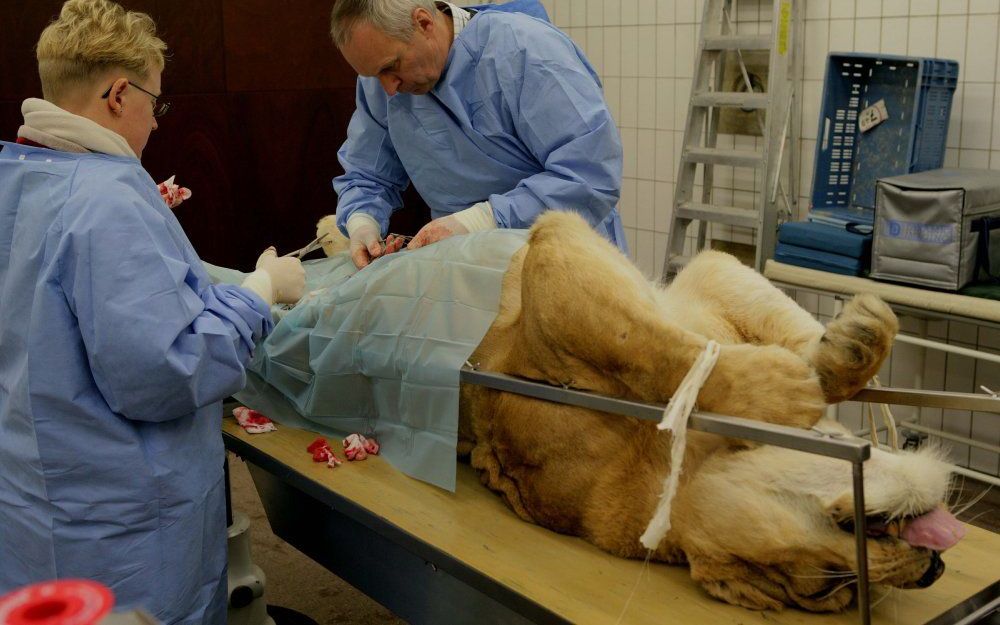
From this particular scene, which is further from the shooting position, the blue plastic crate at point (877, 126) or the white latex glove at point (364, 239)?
the blue plastic crate at point (877, 126)

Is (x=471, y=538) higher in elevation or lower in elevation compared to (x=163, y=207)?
lower

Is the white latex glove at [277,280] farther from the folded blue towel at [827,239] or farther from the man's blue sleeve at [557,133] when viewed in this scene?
the folded blue towel at [827,239]

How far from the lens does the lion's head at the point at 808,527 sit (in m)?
1.41

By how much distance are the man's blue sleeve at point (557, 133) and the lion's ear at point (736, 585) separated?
1010 millimetres

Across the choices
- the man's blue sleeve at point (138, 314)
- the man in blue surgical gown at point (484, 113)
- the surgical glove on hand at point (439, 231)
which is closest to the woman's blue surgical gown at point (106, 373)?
the man's blue sleeve at point (138, 314)

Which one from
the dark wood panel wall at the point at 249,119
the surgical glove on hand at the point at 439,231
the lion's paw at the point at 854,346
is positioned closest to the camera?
the lion's paw at the point at 854,346

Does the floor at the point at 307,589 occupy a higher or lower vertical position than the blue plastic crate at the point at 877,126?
lower

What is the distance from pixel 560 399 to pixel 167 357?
0.67 meters

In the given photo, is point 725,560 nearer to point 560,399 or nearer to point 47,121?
point 560,399

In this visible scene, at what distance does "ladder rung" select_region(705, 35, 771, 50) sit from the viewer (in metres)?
3.88

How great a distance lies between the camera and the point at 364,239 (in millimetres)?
2596

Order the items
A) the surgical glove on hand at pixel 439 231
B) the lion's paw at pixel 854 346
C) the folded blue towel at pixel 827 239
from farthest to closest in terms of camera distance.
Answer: the folded blue towel at pixel 827 239, the surgical glove on hand at pixel 439 231, the lion's paw at pixel 854 346

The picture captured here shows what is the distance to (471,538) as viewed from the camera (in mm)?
1737

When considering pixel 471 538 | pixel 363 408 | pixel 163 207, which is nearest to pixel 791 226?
pixel 363 408
